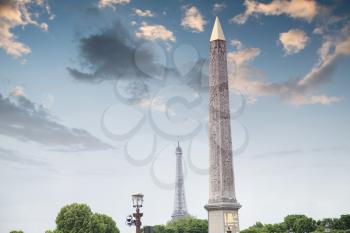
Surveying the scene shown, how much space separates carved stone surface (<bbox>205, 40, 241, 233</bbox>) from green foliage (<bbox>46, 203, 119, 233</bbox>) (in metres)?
15.0

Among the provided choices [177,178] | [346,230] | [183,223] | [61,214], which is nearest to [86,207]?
[61,214]

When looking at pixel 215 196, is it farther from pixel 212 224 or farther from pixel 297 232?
pixel 297 232

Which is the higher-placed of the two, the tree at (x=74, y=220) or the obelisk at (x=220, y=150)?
the obelisk at (x=220, y=150)

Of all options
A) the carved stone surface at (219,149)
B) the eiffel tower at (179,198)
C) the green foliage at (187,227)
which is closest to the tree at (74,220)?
the carved stone surface at (219,149)

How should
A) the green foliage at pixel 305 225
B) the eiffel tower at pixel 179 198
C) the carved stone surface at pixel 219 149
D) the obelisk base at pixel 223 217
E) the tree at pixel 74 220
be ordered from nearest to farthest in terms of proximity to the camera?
the obelisk base at pixel 223 217
the carved stone surface at pixel 219 149
the tree at pixel 74 220
the green foliage at pixel 305 225
the eiffel tower at pixel 179 198

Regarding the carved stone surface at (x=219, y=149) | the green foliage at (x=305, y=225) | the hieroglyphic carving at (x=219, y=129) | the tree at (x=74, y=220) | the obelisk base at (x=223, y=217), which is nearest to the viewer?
the obelisk base at (x=223, y=217)

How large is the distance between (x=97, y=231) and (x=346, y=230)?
41.4 metres

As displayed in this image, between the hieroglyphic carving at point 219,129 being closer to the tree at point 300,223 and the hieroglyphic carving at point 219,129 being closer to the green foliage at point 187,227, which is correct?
the tree at point 300,223

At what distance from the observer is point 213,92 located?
6222 cm

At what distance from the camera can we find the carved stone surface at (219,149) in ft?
194

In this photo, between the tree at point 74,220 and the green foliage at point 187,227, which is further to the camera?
the green foliage at point 187,227

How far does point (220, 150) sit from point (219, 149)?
0.18 m

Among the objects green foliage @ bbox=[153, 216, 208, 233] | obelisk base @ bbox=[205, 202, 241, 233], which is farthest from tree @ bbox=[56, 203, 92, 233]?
green foliage @ bbox=[153, 216, 208, 233]

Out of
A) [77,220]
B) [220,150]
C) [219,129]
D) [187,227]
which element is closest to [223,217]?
[220,150]
